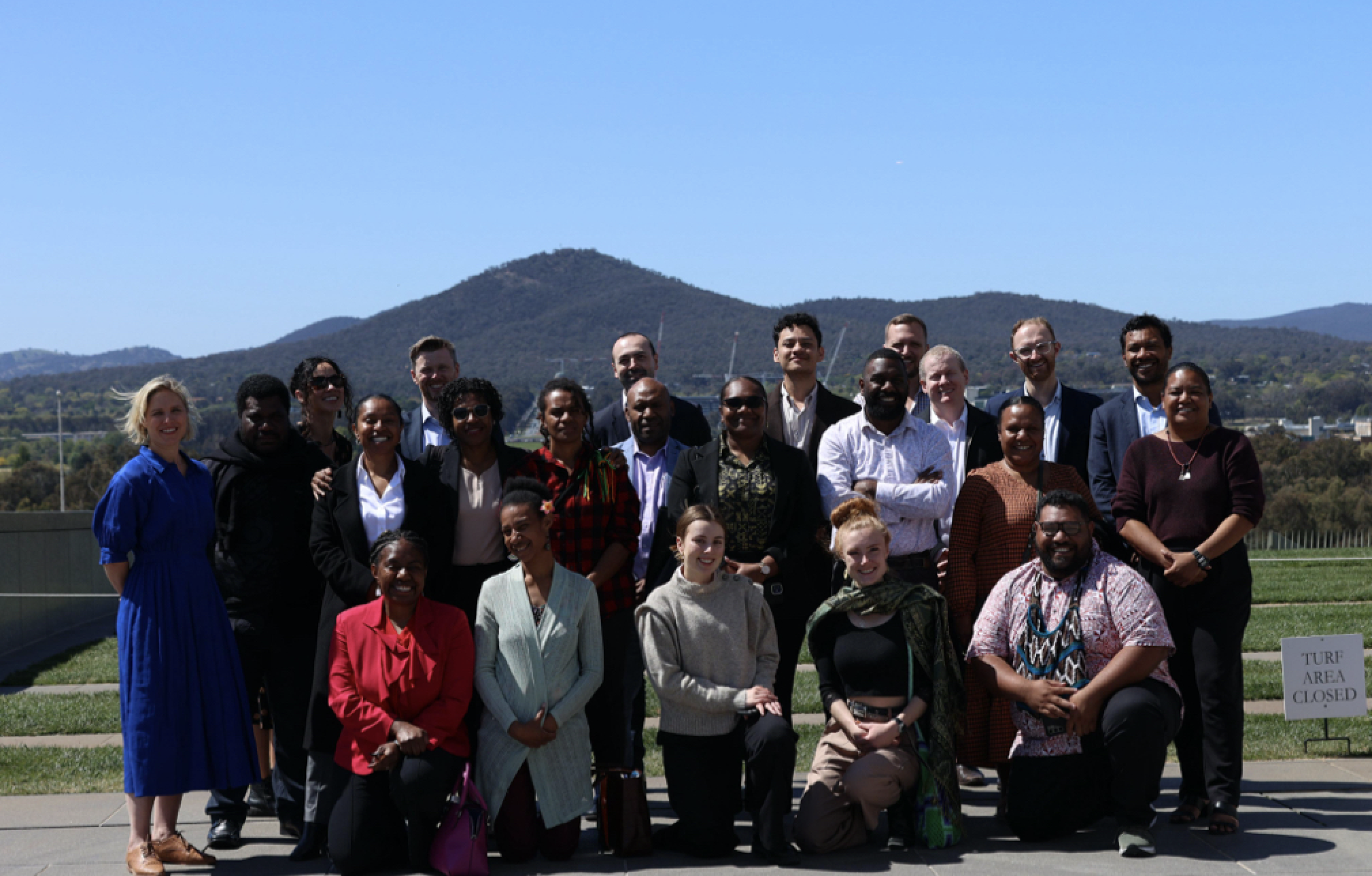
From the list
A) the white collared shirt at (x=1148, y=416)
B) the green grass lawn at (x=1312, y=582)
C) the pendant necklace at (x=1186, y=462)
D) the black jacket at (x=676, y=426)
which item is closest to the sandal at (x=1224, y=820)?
the pendant necklace at (x=1186, y=462)

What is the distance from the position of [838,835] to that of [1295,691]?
122 inches

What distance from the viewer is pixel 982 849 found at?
554 centimetres

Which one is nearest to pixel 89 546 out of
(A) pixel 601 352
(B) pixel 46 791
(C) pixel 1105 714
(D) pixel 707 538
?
(B) pixel 46 791

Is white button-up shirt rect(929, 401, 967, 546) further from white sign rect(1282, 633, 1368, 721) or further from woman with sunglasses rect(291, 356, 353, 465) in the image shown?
woman with sunglasses rect(291, 356, 353, 465)

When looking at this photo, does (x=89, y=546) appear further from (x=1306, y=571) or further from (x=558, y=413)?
(x=1306, y=571)

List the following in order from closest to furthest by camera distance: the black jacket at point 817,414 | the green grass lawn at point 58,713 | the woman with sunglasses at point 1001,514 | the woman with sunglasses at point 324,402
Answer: the woman with sunglasses at point 1001,514, the woman with sunglasses at point 324,402, the black jacket at point 817,414, the green grass lawn at point 58,713

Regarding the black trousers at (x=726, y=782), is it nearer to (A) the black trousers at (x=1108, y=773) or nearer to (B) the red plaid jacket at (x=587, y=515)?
(B) the red plaid jacket at (x=587, y=515)

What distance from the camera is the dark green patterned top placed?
6051 mm

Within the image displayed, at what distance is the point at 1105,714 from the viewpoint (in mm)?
5512

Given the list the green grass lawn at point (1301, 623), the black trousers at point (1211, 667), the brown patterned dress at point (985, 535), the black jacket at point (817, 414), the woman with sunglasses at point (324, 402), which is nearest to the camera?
the black trousers at point (1211, 667)

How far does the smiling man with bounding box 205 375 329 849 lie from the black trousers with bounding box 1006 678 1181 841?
11.0ft

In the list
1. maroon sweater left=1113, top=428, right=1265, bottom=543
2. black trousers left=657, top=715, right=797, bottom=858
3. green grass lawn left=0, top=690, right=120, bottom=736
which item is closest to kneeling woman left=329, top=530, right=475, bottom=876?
black trousers left=657, top=715, right=797, bottom=858

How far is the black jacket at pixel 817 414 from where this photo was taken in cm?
681

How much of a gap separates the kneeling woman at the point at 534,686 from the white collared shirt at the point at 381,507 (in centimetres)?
48
